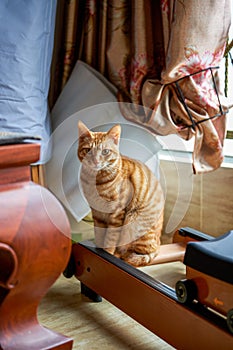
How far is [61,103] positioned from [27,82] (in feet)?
0.98

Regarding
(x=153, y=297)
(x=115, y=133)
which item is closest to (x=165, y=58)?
(x=115, y=133)

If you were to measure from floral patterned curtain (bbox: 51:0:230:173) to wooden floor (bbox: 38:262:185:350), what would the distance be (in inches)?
23.3

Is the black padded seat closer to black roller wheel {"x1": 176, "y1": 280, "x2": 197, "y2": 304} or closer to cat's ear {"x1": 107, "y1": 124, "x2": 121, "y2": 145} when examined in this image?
black roller wheel {"x1": 176, "y1": 280, "x2": 197, "y2": 304}

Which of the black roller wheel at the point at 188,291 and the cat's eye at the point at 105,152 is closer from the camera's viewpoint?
the black roller wheel at the point at 188,291

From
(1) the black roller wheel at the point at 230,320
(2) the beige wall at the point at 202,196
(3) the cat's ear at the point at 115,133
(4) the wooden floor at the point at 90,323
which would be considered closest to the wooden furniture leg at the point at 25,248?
(4) the wooden floor at the point at 90,323

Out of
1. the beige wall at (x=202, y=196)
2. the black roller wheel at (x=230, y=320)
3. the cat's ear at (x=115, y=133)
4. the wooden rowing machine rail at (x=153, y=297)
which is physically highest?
the cat's ear at (x=115, y=133)

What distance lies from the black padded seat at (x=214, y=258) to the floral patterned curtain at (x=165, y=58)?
621 millimetres

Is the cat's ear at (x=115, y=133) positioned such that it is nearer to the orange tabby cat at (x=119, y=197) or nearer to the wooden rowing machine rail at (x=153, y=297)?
the orange tabby cat at (x=119, y=197)

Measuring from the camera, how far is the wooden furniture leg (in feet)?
3.68

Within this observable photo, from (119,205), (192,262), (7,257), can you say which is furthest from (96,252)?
(7,257)

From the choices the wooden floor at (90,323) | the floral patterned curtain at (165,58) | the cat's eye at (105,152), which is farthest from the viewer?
the floral patterned curtain at (165,58)

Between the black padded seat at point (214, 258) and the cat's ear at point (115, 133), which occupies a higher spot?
the cat's ear at point (115, 133)

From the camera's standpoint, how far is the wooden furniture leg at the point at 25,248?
1122mm

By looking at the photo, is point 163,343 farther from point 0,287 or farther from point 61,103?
point 61,103
